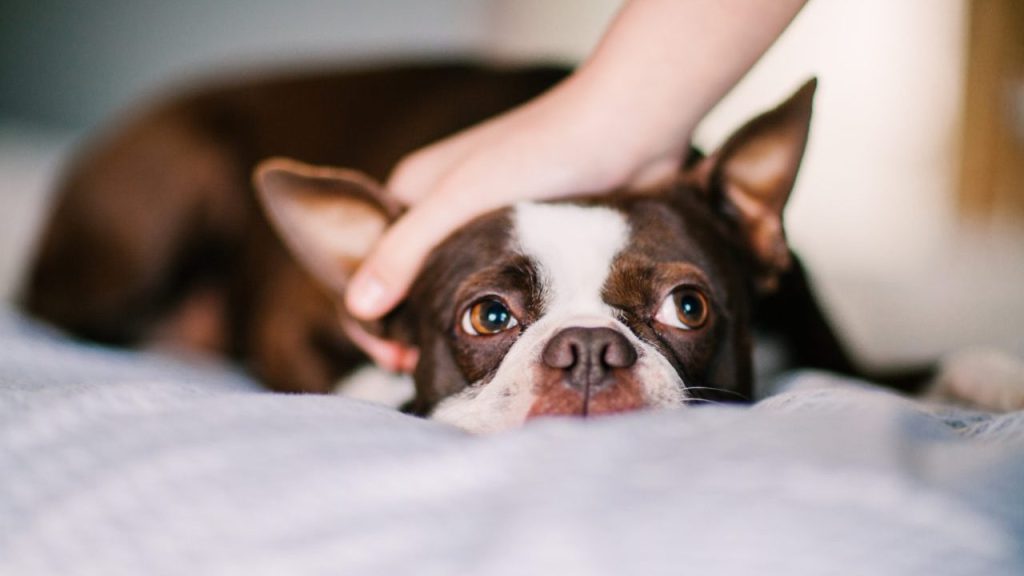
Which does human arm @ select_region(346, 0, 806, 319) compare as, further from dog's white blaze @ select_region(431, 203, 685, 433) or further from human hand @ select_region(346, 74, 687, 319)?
dog's white blaze @ select_region(431, 203, 685, 433)

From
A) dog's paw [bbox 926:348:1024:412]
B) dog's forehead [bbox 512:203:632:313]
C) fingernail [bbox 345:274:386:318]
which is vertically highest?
dog's forehead [bbox 512:203:632:313]

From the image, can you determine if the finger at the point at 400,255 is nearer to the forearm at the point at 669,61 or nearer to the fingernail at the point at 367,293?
the fingernail at the point at 367,293

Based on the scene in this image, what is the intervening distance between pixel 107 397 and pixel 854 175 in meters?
2.11

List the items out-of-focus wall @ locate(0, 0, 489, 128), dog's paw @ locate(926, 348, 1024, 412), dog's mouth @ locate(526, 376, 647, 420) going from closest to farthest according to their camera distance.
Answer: dog's mouth @ locate(526, 376, 647, 420) → dog's paw @ locate(926, 348, 1024, 412) → out-of-focus wall @ locate(0, 0, 489, 128)

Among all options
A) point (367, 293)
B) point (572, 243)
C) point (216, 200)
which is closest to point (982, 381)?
point (572, 243)

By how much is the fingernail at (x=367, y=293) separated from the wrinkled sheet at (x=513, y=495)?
703 millimetres

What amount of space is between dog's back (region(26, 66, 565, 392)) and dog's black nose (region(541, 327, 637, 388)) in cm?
138

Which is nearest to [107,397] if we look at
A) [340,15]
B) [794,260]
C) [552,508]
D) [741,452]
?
[552,508]

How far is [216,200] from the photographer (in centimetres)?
272

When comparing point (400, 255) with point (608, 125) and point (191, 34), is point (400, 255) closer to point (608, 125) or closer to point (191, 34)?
point (608, 125)

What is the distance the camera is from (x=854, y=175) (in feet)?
7.74

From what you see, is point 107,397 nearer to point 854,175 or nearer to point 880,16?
point 880,16

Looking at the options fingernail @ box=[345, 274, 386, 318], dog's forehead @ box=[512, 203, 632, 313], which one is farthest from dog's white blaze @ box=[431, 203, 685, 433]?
fingernail @ box=[345, 274, 386, 318]

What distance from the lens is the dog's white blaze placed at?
1.24 metres
